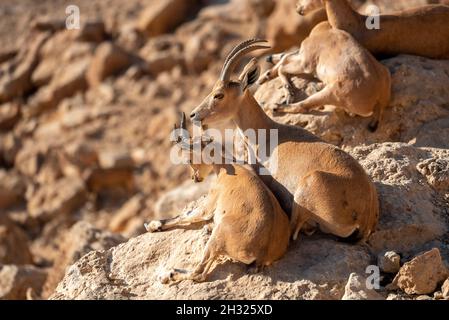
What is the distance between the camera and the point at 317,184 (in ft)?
26.4

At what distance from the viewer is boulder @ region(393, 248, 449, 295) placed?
7766 mm

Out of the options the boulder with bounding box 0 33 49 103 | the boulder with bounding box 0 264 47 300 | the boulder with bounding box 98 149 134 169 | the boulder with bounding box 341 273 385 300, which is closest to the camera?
the boulder with bounding box 341 273 385 300

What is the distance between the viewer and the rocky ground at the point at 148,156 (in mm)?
7961

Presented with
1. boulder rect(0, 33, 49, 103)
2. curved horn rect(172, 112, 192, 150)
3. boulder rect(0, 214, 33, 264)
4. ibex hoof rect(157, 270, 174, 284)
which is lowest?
boulder rect(0, 214, 33, 264)

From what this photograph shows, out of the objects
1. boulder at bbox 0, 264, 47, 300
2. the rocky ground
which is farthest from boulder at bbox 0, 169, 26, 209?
boulder at bbox 0, 264, 47, 300

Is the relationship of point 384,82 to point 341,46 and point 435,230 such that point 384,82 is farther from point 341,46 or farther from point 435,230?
point 435,230

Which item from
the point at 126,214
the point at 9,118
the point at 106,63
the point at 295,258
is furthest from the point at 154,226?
the point at 9,118

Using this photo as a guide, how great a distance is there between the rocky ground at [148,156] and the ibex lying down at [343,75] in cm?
16

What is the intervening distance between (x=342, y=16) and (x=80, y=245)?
160 inches

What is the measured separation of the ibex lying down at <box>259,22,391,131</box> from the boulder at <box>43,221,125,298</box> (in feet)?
10.5

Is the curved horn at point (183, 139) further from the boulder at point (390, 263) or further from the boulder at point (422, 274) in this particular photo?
the boulder at point (422, 274)

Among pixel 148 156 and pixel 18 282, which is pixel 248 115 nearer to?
pixel 18 282

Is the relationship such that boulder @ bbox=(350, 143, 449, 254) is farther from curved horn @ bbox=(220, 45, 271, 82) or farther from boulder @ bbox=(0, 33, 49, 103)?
boulder @ bbox=(0, 33, 49, 103)
